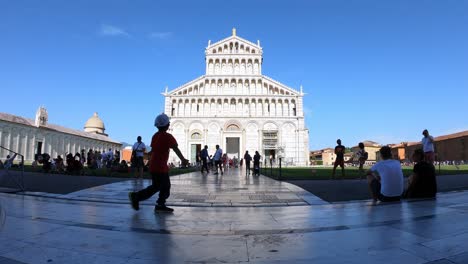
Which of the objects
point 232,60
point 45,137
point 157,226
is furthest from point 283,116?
point 157,226

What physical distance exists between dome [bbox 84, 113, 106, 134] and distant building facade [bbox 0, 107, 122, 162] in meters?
12.1

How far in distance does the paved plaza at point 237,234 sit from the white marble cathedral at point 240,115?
4836 centimetres

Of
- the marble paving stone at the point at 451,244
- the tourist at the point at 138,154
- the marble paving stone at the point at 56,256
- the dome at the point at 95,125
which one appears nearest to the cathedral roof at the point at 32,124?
the dome at the point at 95,125

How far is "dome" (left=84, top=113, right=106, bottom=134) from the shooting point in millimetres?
88438

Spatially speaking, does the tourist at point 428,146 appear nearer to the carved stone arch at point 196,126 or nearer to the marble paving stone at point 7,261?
the marble paving stone at point 7,261

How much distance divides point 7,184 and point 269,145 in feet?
152

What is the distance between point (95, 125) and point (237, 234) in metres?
92.7

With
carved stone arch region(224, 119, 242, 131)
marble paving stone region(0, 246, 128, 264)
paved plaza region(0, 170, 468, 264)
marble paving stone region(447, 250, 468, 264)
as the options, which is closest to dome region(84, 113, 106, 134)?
carved stone arch region(224, 119, 242, 131)

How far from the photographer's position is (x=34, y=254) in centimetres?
314

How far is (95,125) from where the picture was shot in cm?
8900

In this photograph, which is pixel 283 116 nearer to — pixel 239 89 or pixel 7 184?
pixel 239 89

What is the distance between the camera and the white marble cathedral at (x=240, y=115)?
2159 inches

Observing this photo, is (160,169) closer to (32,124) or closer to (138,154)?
(138,154)

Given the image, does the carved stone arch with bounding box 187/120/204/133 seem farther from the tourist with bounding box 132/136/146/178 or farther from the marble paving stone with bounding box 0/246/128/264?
the marble paving stone with bounding box 0/246/128/264
